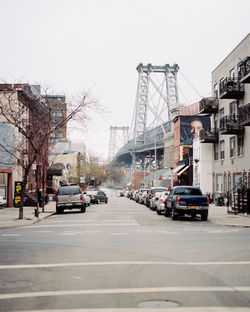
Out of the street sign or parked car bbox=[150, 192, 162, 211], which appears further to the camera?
the street sign

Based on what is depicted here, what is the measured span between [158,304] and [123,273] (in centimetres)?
240

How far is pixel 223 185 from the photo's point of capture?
46.1 meters

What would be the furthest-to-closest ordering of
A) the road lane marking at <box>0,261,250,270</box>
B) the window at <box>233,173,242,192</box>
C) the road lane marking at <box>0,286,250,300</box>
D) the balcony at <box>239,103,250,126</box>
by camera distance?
the window at <box>233,173,242,192</box>, the balcony at <box>239,103,250,126</box>, the road lane marking at <box>0,261,250,270</box>, the road lane marking at <box>0,286,250,300</box>

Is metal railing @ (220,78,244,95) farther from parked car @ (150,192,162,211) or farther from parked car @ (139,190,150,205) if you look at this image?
parked car @ (139,190,150,205)

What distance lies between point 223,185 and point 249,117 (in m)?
13.3

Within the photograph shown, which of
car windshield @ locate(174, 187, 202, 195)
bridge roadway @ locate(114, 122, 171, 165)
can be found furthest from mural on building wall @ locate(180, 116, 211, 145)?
car windshield @ locate(174, 187, 202, 195)

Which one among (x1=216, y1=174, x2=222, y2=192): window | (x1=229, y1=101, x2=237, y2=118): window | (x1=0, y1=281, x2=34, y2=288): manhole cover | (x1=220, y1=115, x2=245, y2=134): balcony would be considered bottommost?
(x1=0, y1=281, x2=34, y2=288): manhole cover

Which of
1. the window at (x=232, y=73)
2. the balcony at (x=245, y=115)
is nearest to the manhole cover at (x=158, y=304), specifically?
the balcony at (x=245, y=115)

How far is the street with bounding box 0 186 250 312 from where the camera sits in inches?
276

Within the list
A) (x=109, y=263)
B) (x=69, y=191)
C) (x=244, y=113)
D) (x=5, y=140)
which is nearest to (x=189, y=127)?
(x=244, y=113)

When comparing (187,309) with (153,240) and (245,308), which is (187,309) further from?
(153,240)

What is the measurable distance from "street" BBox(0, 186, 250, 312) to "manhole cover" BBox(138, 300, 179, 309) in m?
0.01

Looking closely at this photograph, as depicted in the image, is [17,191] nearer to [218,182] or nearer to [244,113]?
[244,113]

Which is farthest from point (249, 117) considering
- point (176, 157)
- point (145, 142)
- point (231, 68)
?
point (145, 142)
